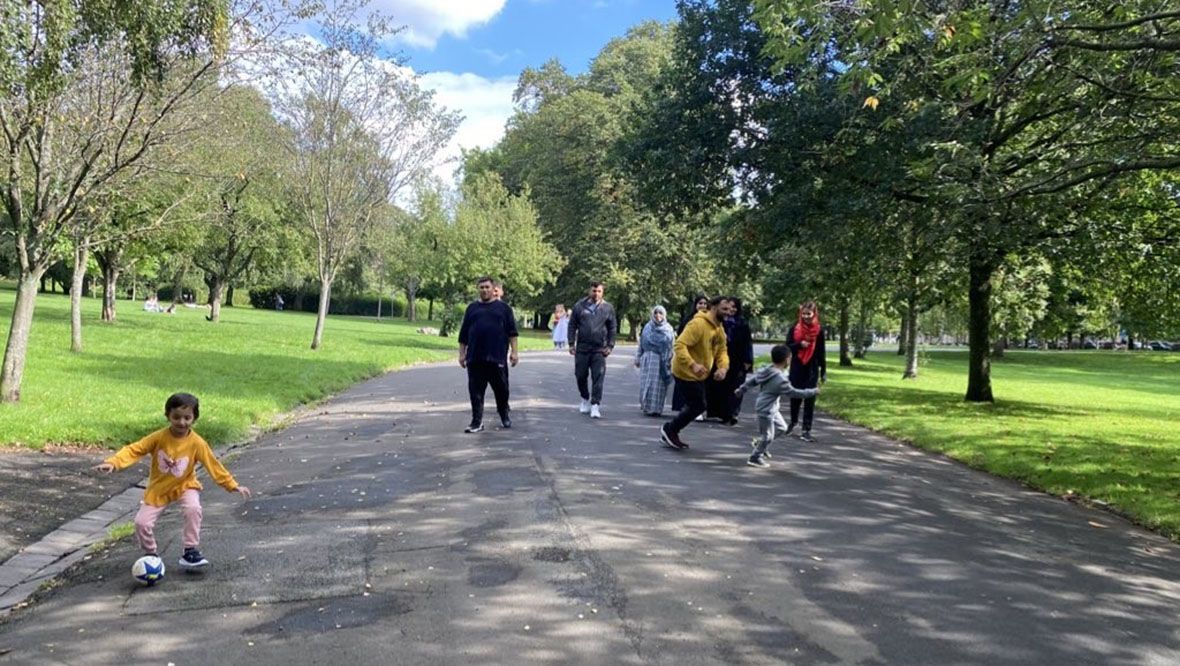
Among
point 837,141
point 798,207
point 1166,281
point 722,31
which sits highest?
point 722,31

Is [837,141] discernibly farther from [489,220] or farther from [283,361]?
[489,220]

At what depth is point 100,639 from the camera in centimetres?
396

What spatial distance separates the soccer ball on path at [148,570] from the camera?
464 cm

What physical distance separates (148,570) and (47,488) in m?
3.06

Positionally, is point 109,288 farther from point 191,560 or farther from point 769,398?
point 191,560

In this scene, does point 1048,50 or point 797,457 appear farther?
point 797,457

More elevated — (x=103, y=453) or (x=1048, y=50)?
(x=1048, y=50)

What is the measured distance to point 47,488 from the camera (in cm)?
691

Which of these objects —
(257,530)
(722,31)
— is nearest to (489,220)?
(722,31)

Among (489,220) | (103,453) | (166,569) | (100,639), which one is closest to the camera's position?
(100,639)

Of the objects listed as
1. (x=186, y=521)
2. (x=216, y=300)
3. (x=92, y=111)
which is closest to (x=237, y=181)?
(x=216, y=300)

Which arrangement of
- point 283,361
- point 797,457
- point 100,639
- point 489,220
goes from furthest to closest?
1. point 489,220
2. point 283,361
3. point 797,457
4. point 100,639

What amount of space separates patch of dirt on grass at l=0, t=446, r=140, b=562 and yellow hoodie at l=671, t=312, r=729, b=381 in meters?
5.69

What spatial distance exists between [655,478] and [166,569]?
411 centimetres
